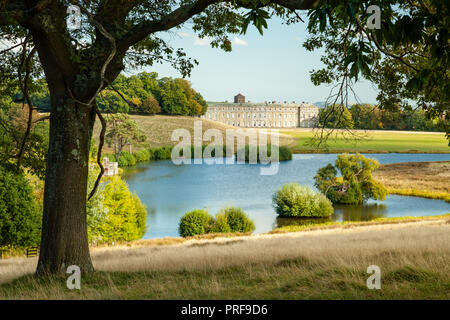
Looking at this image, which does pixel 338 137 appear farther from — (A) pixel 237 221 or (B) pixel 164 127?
(A) pixel 237 221

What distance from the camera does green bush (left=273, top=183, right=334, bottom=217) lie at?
121 feet

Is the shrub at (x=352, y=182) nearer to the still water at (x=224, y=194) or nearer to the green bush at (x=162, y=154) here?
the still water at (x=224, y=194)

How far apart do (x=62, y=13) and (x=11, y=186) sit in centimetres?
1710

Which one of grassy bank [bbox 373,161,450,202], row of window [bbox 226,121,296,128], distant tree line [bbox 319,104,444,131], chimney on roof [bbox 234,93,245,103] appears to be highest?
chimney on roof [bbox 234,93,245,103]

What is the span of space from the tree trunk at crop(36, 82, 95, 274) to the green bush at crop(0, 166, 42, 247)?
15346 mm

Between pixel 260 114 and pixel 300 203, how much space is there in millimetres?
110964

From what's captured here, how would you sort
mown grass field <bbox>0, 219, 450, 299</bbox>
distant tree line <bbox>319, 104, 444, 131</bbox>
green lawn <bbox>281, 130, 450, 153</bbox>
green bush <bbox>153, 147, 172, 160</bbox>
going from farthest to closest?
green lawn <bbox>281, 130, 450, 153</bbox> → green bush <bbox>153, 147, 172, 160</bbox> → distant tree line <bbox>319, 104, 444, 131</bbox> → mown grass field <bbox>0, 219, 450, 299</bbox>

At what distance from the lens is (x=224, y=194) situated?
1806 inches

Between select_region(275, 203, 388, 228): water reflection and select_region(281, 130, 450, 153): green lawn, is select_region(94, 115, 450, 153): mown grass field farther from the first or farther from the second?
select_region(275, 203, 388, 228): water reflection

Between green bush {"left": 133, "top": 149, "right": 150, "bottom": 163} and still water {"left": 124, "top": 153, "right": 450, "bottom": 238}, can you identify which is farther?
green bush {"left": 133, "top": 149, "right": 150, "bottom": 163}

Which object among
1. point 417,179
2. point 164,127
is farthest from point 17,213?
point 164,127

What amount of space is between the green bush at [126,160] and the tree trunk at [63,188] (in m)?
62.8

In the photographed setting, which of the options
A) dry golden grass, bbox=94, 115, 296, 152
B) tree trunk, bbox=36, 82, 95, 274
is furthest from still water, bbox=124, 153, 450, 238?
tree trunk, bbox=36, 82, 95, 274

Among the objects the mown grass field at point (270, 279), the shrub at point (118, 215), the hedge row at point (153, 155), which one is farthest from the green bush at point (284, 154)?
the mown grass field at point (270, 279)
